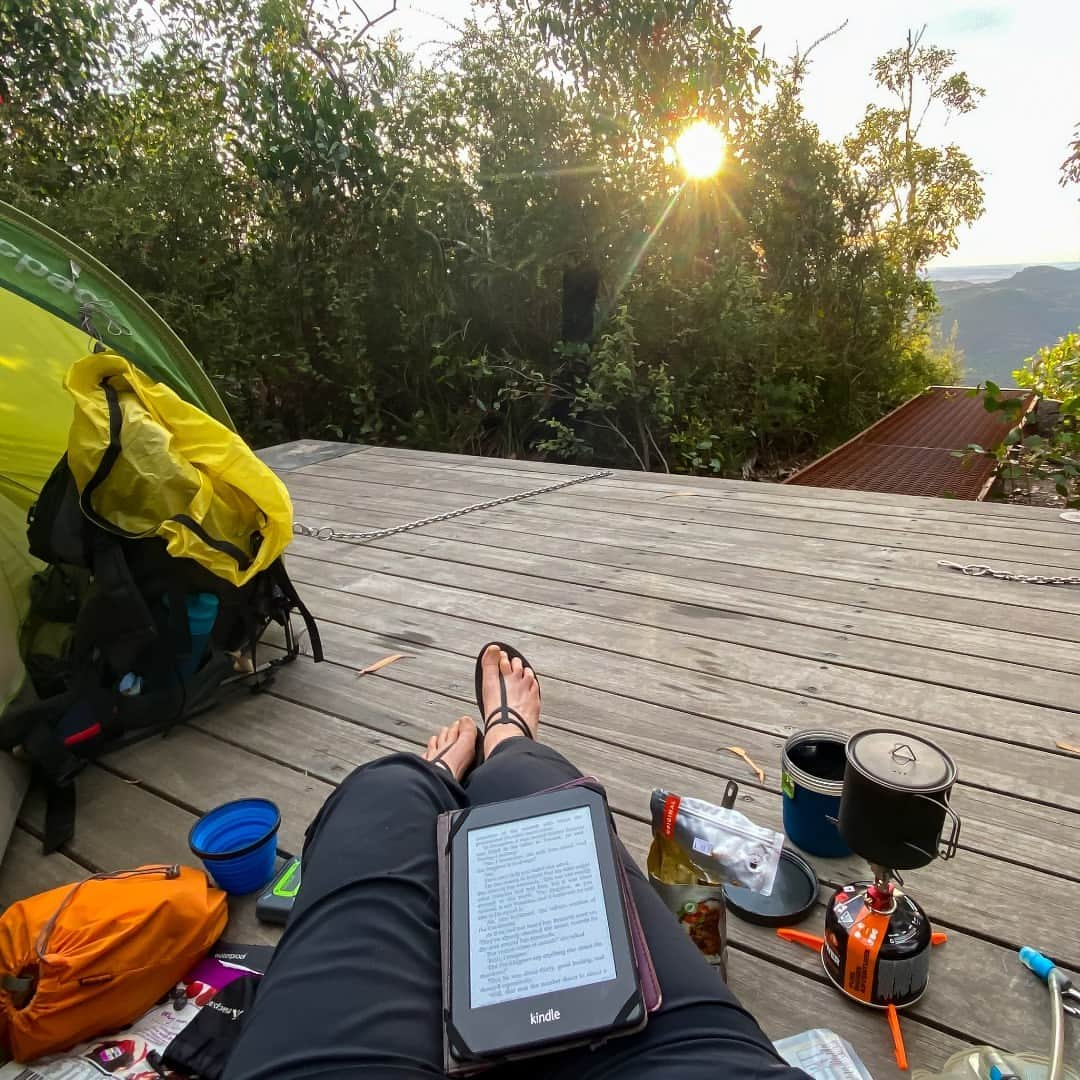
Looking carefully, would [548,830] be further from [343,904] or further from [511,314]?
[511,314]

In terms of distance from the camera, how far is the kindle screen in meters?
0.79

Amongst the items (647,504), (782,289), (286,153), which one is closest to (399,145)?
(286,153)

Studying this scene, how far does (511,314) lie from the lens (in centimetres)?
470

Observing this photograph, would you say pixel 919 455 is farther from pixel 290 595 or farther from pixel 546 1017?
pixel 546 1017

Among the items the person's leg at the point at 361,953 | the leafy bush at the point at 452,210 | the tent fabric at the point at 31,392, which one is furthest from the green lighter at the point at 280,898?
the leafy bush at the point at 452,210

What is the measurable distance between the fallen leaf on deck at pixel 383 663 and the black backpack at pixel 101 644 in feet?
0.89

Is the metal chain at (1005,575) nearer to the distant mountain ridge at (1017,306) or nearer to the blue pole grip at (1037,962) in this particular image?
the blue pole grip at (1037,962)

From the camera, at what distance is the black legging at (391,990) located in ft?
2.33

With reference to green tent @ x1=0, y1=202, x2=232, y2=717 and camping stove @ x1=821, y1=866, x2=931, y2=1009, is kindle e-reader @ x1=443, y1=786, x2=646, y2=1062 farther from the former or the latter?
green tent @ x1=0, y1=202, x2=232, y2=717

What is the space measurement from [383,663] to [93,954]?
97cm

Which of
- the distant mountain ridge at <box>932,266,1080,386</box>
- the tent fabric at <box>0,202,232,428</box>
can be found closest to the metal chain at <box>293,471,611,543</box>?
the tent fabric at <box>0,202,232,428</box>

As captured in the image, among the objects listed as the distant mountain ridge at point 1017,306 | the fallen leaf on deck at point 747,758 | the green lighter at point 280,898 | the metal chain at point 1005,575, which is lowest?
the green lighter at point 280,898

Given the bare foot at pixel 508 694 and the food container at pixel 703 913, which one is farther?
the bare foot at pixel 508 694

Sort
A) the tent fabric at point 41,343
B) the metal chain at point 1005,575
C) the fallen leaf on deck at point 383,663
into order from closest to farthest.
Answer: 1. the tent fabric at point 41,343
2. the fallen leaf on deck at point 383,663
3. the metal chain at point 1005,575
